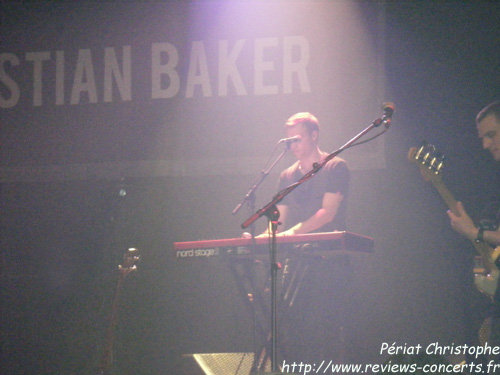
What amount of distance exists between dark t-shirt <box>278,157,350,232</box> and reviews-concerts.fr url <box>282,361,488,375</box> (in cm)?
93

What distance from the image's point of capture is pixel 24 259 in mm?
5039

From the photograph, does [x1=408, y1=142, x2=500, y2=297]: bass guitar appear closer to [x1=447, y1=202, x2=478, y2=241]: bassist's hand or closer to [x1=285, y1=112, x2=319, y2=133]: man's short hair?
[x1=447, y1=202, x2=478, y2=241]: bassist's hand

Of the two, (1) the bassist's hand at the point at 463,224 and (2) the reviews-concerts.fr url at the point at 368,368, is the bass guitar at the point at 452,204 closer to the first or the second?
(1) the bassist's hand at the point at 463,224

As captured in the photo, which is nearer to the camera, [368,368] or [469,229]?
[469,229]

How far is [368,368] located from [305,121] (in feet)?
5.99

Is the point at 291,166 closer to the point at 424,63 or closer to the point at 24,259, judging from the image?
the point at 424,63

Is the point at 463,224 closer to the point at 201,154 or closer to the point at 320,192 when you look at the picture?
the point at 320,192

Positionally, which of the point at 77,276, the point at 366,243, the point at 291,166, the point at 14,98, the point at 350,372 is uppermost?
the point at 14,98

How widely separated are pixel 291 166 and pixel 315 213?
0.47 meters

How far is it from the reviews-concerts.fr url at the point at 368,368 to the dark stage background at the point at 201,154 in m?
0.23

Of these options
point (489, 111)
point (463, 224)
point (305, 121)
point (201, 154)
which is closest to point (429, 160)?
point (463, 224)

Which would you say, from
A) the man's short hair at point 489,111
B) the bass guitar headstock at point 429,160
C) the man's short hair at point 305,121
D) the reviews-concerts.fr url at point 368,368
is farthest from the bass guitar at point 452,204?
the man's short hair at point 305,121

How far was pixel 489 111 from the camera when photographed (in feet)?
13.9

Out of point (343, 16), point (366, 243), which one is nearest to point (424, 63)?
point (343, 16)
